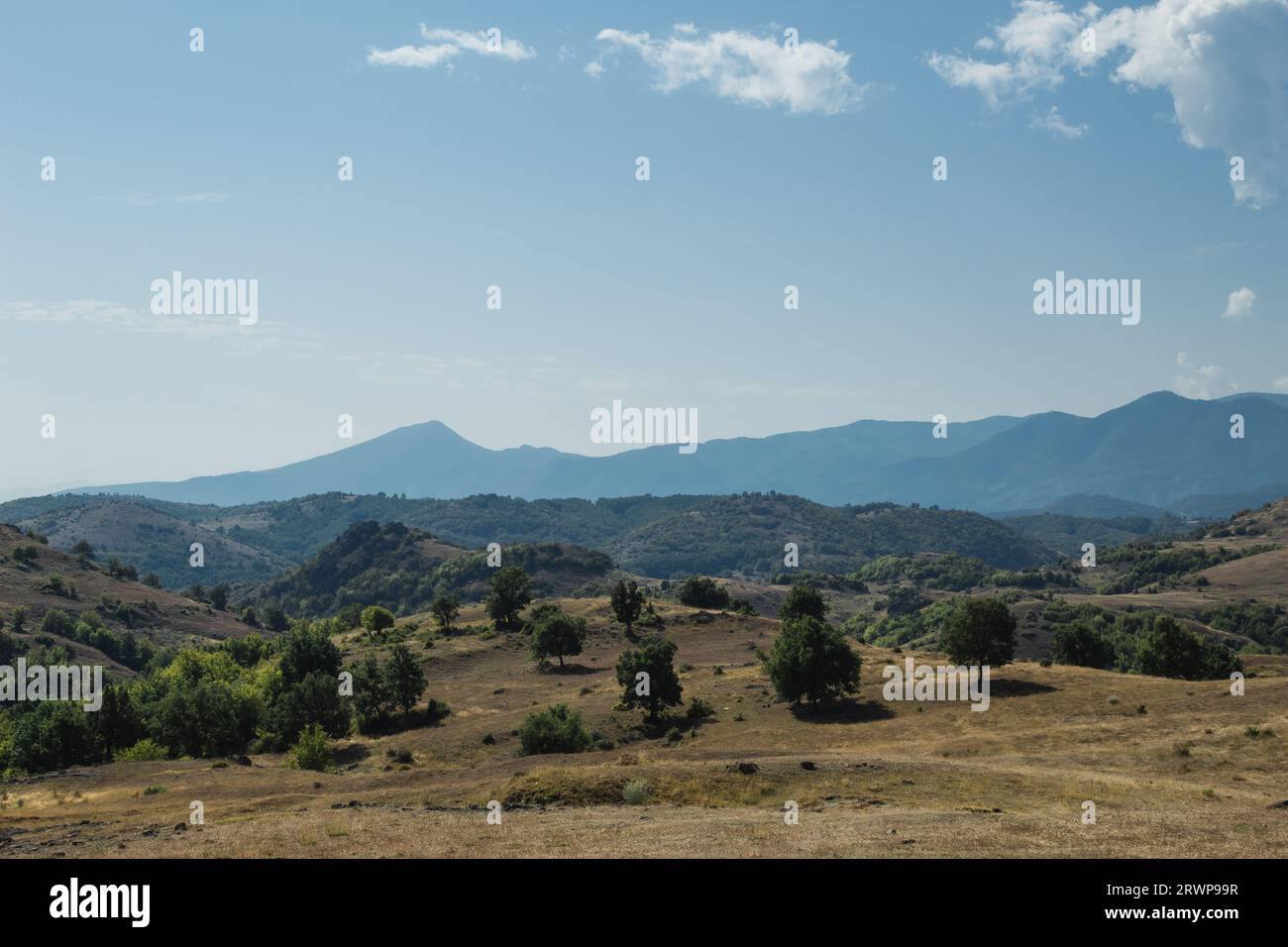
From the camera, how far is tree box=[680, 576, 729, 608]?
13288 cm

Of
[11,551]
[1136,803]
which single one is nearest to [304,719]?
[1136,803]

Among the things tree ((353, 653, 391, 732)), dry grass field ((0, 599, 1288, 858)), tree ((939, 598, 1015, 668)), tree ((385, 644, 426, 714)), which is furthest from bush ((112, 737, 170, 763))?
tree ((939, 598, 1015, 668))

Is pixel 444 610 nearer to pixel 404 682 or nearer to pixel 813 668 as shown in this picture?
pixel 404 682

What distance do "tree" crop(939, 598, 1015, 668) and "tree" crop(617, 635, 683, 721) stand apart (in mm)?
25033

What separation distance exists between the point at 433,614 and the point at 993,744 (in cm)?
9712

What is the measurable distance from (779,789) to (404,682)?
50983 millimetres

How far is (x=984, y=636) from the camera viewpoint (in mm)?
74000

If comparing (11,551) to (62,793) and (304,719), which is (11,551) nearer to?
(304,719)

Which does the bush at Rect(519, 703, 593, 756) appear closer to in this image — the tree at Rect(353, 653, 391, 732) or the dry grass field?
the dry grass field

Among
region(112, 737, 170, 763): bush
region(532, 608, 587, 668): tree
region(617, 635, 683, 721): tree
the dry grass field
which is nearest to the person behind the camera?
the dry grass field

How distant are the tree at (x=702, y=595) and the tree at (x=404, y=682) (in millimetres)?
58220

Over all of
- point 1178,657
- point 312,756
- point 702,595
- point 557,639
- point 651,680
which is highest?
point 702,595

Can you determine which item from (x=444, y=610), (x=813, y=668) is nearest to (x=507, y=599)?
(x=444, y=610)
